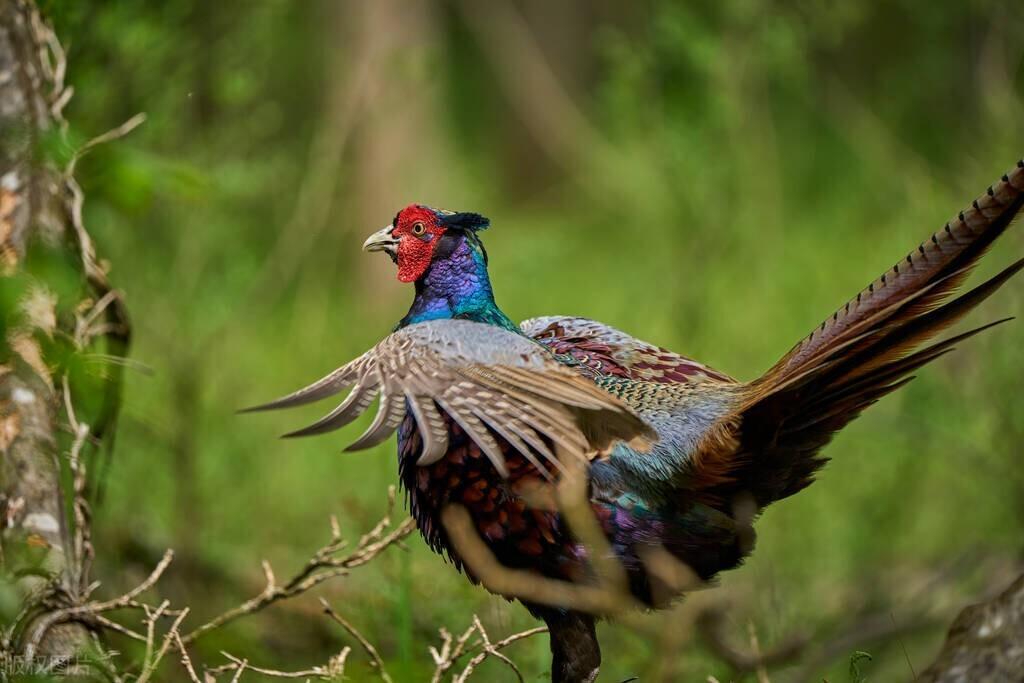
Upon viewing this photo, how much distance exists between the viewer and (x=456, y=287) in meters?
3.43

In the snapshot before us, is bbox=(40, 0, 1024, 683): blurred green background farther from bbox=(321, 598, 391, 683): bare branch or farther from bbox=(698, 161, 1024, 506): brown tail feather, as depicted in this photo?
bbox=(698, 161, 1024, 506): brown tail feather

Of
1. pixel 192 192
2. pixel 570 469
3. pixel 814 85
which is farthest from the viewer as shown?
pixel 814 85

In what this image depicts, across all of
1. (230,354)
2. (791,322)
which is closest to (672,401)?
(230,354)

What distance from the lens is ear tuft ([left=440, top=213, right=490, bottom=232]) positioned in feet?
11.4

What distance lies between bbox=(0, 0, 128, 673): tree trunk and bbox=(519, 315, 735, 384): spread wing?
1316 mm

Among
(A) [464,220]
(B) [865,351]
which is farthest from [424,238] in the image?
(B) [865,351]

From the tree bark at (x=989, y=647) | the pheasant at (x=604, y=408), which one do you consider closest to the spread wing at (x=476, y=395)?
the pheasant at (x=604, y=408)

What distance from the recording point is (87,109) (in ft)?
15.5

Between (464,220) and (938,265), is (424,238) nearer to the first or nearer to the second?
(464,220)

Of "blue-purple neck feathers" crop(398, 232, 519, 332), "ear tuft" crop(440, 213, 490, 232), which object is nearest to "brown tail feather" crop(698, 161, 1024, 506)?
"blue-purple neck feathers" crop(398, 232, 519, 332)

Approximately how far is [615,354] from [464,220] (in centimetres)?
61

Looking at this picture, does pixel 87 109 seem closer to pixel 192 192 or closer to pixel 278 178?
pixel 192 192

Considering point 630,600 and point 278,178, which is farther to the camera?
point 278,178

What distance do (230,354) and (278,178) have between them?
41.5 inches
